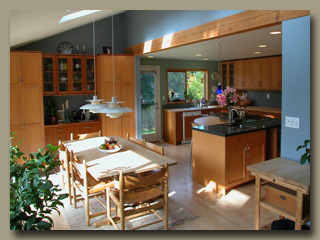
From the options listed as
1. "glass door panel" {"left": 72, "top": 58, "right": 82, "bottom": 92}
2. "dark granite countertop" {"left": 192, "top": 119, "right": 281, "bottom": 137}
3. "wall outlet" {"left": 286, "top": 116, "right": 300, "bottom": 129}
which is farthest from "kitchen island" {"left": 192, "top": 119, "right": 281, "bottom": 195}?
"glass door panel" {"left": 72, "top": 58, "right": 82, "bottom": 92}

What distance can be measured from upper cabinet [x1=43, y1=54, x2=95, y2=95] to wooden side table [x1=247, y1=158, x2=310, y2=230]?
12.3ft

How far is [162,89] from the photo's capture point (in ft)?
22.1

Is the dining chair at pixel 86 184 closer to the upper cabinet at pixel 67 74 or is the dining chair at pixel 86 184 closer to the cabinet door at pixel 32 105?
the cabinet door at pixel 32 105

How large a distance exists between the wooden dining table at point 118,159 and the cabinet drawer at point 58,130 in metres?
1.25

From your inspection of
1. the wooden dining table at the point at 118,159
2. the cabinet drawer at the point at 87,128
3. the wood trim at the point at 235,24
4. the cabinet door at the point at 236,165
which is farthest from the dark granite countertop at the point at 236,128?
the cabinet drawer at the point at 87,128

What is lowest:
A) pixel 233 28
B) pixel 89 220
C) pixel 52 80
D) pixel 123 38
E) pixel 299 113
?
pixel 89 220

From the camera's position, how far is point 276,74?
6.28 meters

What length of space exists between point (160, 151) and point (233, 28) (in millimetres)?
1557

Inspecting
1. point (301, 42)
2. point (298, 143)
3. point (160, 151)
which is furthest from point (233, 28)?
point (160, 151)

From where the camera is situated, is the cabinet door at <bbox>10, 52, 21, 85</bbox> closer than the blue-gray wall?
No

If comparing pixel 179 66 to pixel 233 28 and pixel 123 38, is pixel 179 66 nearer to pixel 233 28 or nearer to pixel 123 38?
pixel 123 38

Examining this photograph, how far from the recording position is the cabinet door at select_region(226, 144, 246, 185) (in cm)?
370

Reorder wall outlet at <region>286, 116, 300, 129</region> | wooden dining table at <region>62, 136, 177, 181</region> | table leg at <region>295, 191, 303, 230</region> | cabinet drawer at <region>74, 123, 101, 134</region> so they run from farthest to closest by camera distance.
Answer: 1. cabinet drawer at <region>74, 123, 101, 134</region>
2. wooden dining table at <region>62, 136, 177, 181</region>
3. wall outlet at <region>286, 116, 300, 129</region>
4. table leg at <region>295, 191, 303, 230</region>

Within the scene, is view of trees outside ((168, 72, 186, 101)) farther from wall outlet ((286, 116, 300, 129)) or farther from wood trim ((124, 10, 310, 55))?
wall outlet ((286, 116, 300, 129))
